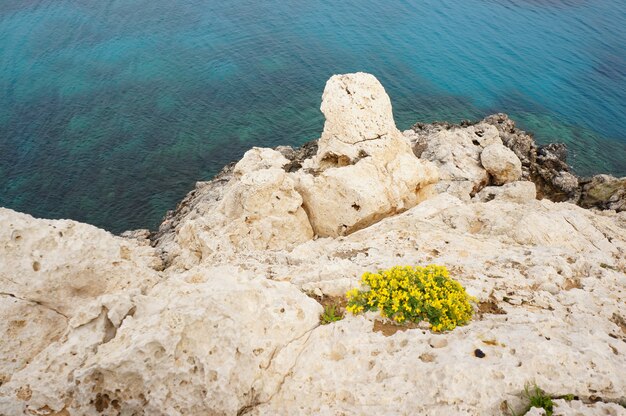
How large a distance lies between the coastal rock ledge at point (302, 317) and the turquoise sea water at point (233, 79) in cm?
2101

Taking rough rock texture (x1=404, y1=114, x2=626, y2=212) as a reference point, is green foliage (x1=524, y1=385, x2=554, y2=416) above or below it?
above

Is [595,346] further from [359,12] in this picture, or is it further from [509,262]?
[359,12]

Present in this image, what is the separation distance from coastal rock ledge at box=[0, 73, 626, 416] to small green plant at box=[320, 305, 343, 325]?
0.70ft

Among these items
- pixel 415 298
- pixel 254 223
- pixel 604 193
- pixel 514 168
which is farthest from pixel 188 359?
pixel 604 193

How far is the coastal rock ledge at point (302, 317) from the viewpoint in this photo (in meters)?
8.34

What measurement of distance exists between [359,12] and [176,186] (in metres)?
55.2

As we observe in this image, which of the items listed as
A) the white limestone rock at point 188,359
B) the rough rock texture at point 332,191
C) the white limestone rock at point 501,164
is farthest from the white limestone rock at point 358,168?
the white limestone rock at point 188,359

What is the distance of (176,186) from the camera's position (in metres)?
38.1

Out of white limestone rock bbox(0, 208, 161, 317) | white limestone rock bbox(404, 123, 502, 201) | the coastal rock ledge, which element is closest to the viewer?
the coastal rock ledge

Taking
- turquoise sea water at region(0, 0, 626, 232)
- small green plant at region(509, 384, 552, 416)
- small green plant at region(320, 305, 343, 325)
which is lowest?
turquoise sea water at region(0, 0, 626, 232)

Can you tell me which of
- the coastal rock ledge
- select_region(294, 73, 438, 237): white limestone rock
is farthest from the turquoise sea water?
the coastal rock ledge

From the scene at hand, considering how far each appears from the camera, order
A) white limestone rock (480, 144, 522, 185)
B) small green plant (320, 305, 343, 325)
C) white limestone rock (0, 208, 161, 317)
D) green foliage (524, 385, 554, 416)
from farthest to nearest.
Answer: white limestone rock (480, 144, 522, 185) → white limestone rock (0, 208, 161, 317) → small green plant (320, 305, 343, 325) → green foliage (524, 385, 554, 416)

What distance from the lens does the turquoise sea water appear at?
3903 cm

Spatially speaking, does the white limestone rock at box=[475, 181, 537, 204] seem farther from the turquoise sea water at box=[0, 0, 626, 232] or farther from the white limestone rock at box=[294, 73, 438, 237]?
the turquoise sea water at box=[0, 0, 626, 232]
